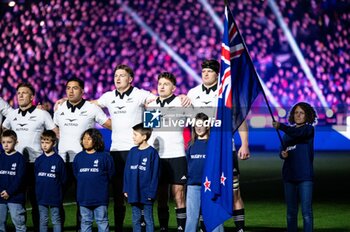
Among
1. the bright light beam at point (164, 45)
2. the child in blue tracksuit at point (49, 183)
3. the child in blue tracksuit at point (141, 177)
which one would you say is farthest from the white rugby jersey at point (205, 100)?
the bright light beam at point (164, 45)

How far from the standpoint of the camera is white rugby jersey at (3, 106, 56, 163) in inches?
402

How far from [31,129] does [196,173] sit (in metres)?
2.24

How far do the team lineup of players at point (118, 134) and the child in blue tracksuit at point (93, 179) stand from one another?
0.04 feet

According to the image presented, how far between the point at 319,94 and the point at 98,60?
11837 millimetres

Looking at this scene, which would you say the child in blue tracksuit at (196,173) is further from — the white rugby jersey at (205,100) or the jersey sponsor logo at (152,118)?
the jersey sponsor logo at (152,118)

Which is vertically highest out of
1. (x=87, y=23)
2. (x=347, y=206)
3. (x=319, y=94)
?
(x=87, y=23)

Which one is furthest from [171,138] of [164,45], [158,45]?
[164,45]

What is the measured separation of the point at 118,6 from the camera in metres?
44.0

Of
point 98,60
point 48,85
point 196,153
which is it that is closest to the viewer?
point 196,153

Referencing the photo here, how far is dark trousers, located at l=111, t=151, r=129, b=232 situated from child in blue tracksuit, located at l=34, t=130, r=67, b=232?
0.66 m

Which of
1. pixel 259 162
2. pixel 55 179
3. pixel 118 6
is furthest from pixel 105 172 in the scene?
pixel 118 6

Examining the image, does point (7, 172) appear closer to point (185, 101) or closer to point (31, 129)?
point (31, 129)

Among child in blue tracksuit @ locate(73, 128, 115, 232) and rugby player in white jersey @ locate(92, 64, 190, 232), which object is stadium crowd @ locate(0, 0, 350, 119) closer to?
rugby player in white jersey @ locate(92, 64, 190, 232)

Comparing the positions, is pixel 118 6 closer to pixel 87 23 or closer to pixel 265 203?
pixel 87 23
